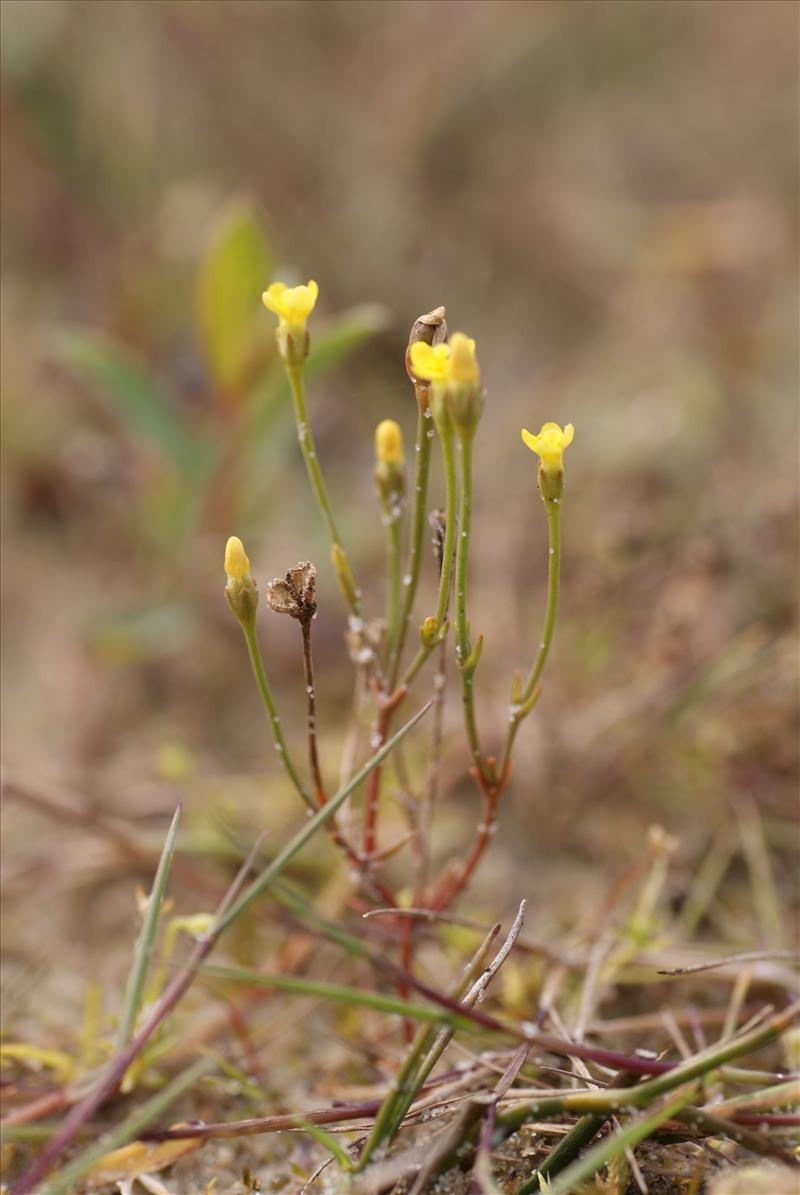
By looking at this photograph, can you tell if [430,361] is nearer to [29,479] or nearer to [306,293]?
[306,293]

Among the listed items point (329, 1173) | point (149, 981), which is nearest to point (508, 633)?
point (149, 981)

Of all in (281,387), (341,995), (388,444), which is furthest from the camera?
(281,387)

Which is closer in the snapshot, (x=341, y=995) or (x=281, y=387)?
(x=341, y=995)

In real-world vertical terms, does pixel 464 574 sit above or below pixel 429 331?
below

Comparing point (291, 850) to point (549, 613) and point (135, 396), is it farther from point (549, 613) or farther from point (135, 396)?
point (135, 396)

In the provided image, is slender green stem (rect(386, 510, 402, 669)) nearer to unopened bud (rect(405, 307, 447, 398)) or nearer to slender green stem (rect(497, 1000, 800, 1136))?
unopened bud (rect(405, 307, 447, 398))

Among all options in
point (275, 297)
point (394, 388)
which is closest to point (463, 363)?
point (275, 297)

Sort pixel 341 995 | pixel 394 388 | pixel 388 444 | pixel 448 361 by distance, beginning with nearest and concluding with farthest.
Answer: pixel 341 995, pixel 448 361, pixel 388 444, pixel 394 388

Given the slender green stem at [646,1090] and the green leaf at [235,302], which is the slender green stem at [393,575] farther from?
the green leaf at [235,302]
